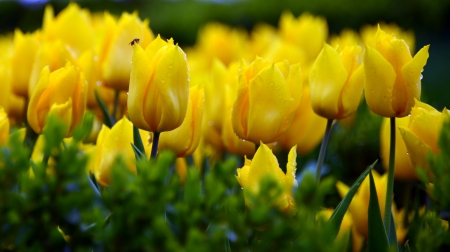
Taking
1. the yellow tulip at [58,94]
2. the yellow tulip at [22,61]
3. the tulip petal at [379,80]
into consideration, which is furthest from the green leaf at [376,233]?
the yellow tulip at [22,61]

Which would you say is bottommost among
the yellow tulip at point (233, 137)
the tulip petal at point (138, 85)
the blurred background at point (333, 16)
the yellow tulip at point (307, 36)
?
the blurred background at point (333, 16)

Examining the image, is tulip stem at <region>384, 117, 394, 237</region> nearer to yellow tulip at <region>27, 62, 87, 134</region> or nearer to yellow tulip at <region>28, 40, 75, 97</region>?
yellow tulip at <region>27, 62, 87, 134</region>

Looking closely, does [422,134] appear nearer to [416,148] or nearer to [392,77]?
[416,148]

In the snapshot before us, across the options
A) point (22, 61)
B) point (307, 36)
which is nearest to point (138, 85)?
point (22, 61)

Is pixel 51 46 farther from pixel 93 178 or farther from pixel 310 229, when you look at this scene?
pixel 310 229

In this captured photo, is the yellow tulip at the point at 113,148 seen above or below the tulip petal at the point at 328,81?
below

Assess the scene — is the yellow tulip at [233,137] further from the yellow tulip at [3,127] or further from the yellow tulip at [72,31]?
the yellow tulip at [72,31]

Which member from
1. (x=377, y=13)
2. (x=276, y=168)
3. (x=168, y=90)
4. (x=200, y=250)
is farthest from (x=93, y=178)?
(x=377, y=13)
